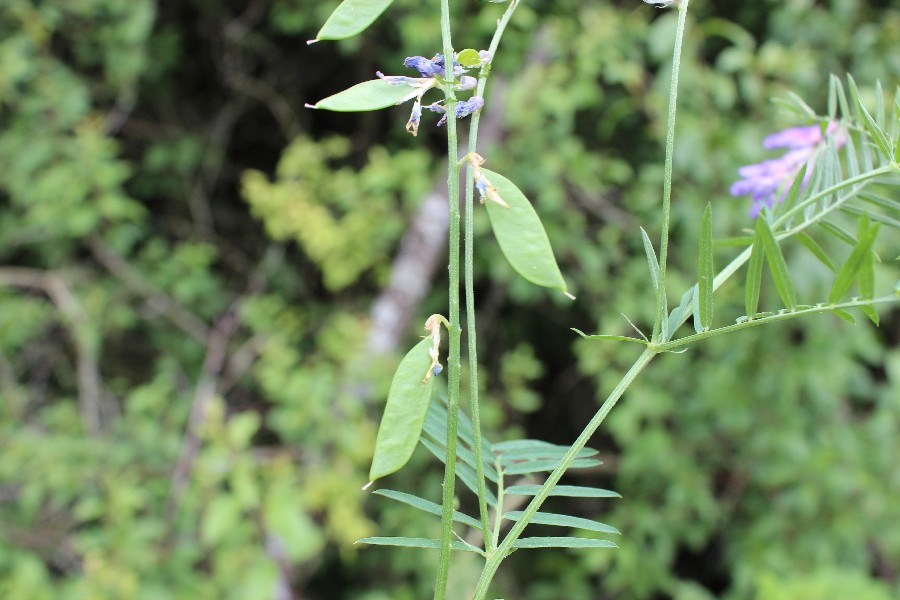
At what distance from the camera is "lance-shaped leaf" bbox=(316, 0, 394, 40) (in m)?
0.33

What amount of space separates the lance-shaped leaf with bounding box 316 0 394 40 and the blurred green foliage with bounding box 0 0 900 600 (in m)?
1.34

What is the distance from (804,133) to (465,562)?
1.29m

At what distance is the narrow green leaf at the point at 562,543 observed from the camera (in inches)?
14.2

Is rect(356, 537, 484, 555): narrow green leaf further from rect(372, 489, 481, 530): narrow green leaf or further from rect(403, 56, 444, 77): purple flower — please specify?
rect(403, 56, 444, 77): purple flower

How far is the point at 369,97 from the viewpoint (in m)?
0.34

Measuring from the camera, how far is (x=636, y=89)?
1.76m

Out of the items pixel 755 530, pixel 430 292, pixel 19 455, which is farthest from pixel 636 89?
pixel 19 455

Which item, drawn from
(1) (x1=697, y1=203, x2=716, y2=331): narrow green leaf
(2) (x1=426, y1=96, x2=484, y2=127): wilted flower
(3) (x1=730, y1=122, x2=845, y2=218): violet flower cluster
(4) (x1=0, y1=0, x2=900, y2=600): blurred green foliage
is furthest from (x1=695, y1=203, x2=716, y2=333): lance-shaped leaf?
(4) (x1=0, y1=0, x2=900, y2=600): blurred green foliage

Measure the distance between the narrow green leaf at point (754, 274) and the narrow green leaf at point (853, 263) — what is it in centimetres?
3

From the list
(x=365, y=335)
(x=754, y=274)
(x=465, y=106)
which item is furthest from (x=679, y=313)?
(x=365, y=335)

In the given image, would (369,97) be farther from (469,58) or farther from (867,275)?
(867,275)

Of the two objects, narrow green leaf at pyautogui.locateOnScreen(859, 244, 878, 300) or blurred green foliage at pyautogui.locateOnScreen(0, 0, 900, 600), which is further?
blurred green foliage at pyautogui.locateOnScreen(0, 0, 900, 600)

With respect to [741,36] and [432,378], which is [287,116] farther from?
[432,378]

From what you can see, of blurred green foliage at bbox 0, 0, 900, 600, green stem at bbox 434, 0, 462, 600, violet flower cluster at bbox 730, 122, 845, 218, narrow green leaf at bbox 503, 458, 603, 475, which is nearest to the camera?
green stem at bbox 434, 0, 462, 600
